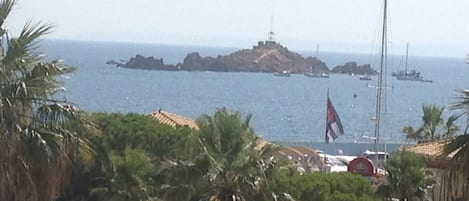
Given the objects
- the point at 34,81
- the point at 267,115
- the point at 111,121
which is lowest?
the point at 267,115

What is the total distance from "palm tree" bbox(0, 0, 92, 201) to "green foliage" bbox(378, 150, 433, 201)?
12.3 m

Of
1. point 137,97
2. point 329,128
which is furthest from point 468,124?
point 137,97

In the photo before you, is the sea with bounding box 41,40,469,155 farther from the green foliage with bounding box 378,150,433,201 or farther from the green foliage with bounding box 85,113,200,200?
the green foliage with bounding box 378,150,433,201

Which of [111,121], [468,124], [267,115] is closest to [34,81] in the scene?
[468,124]

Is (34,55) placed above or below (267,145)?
above

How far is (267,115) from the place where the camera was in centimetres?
11756

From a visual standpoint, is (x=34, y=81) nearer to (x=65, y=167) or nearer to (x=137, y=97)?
(x=65, y=167)

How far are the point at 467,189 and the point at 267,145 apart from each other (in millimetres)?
6887

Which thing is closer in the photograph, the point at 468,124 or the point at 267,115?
the point at 468,124

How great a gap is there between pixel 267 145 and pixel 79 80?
14642cm

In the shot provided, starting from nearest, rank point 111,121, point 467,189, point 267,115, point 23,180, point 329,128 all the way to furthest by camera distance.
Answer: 1. point 467,189
2. point 23,180
3. point 111,121
4. point 329,128
5. point 267,115

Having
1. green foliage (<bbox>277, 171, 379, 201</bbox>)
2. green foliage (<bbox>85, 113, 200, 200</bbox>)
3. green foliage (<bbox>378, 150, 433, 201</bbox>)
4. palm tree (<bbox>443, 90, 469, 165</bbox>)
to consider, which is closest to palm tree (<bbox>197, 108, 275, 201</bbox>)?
green foliage (<bbox>85, 113, 200, 200</bbox>)

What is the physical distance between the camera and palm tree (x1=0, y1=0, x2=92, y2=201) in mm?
13578

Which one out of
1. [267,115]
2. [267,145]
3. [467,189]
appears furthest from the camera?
[267,115]
